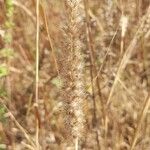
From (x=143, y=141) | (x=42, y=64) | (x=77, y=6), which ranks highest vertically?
(x=77, y=6)

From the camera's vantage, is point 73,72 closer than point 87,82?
Yes

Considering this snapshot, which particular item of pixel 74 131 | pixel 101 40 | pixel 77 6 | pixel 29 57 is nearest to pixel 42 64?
pixel 29 57

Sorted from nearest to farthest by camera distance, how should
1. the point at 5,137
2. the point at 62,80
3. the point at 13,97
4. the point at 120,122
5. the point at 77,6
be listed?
the point at 77,6
the point at 62,80
the point at 5,137
the point at 120,122
the point at 13,97

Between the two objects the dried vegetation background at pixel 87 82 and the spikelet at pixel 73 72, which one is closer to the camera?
the spikelet at pixel 73 72

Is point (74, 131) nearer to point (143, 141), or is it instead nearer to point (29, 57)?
point (143, 141)

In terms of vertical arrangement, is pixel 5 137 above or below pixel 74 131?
below

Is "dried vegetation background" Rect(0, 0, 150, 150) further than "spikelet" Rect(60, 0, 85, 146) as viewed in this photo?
Yes

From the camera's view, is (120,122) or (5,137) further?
(120,122)

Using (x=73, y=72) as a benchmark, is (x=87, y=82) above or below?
below
